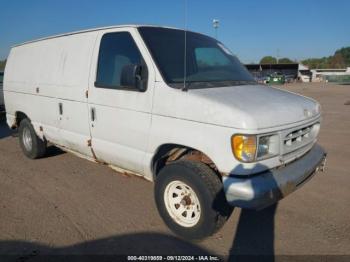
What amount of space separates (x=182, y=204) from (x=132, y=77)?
1518 millimetres

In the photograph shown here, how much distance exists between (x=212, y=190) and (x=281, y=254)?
95 cm

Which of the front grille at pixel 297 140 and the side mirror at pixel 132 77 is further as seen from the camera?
the side mirror at pixel 132 77

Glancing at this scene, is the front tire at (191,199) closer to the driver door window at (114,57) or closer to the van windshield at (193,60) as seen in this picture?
the van windshield at (193,60)

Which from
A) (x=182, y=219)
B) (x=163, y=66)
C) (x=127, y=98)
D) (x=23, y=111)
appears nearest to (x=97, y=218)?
(x=182, y=219)

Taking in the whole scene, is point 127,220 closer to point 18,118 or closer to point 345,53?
point 18,118

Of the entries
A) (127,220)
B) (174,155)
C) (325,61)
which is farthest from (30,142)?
(325,61)

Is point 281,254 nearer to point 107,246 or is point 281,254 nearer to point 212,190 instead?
point 212,190

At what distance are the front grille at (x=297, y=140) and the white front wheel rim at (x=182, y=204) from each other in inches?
41.5

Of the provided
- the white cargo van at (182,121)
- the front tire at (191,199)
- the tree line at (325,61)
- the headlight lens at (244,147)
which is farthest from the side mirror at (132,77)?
the tree line at (325,61)

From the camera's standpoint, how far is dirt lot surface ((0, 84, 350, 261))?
3.45 metres

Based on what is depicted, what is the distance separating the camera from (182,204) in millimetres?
3650

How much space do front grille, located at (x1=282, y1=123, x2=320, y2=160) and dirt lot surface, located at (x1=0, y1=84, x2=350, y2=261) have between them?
2.97 feet

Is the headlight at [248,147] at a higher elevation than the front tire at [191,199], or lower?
higher

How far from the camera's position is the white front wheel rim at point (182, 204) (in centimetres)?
355
